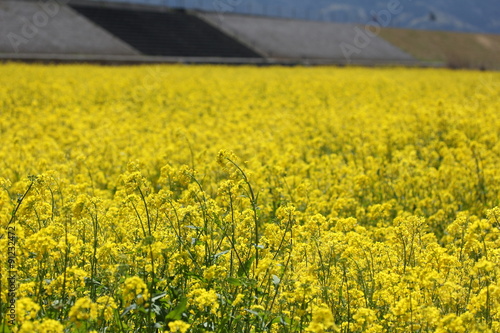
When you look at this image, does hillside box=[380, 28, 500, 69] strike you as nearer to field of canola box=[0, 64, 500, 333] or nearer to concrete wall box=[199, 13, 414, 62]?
concrete wall box=[199, 13, 414, 62]

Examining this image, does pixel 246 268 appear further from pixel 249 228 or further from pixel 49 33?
pixel 49 33

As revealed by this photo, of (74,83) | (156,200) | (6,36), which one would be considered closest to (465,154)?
(156,200)

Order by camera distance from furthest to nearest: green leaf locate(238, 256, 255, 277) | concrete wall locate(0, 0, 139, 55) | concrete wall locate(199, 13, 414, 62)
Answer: concrete wall locate(199, 13, 414, 62)
concrete wall locate(0, 0, 139, 55)
green leaf locate(238, 256, 255, 277)

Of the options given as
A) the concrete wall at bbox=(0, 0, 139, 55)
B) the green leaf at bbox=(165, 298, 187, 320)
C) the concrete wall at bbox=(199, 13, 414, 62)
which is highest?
the concrete wall at bbox=(199, 13, 414, 62)

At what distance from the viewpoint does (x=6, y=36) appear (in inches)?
1312

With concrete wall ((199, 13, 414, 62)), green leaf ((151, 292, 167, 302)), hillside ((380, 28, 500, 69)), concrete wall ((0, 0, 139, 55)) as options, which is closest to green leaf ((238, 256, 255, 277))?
green leaf ((151, 292, 167, 302))

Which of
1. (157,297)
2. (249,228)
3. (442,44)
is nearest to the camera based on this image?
(157,297)

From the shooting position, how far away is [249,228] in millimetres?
4039

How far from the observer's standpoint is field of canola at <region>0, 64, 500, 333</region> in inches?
120

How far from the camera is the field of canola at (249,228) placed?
3061mm

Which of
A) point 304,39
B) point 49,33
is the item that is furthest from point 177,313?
point 304,39

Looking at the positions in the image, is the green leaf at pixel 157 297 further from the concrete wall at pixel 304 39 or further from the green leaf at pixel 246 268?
the concrete wall at pixel 304 39

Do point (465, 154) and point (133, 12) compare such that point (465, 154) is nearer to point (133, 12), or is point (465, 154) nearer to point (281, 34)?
point (133, 12)

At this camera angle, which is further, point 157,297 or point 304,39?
point 304,39
